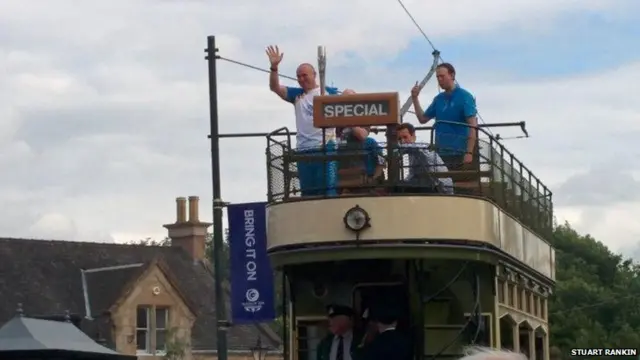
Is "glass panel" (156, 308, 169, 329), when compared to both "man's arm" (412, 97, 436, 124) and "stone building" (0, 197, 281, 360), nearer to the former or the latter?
"stone building" (0, 197, 281, 360)

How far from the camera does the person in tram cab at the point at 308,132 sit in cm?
1276

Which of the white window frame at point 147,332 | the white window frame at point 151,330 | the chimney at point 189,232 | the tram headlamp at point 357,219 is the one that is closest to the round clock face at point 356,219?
the tram headlamp at point 357,219

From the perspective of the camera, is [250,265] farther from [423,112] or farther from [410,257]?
[410,257]

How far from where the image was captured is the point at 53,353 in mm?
11820

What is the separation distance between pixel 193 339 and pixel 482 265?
38.2m

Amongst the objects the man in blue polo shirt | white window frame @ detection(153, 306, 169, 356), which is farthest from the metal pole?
white window frame @ detection(153, 306, 169, 356)

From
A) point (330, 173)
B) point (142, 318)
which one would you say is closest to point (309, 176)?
point (330, 173)

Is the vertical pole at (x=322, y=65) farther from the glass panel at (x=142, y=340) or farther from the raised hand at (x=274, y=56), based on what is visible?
the glass panel at (x=142, y=340)

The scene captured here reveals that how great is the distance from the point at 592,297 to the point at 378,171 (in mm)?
56333

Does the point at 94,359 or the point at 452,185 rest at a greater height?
the point at 452,185

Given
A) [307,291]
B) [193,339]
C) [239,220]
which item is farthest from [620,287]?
[307,291]

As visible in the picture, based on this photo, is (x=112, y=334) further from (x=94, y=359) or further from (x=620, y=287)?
(x=94, y=359)

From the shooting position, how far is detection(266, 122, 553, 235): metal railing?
41.1 feet

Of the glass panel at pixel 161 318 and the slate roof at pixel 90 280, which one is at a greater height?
the slate roof at pixel 90 280
